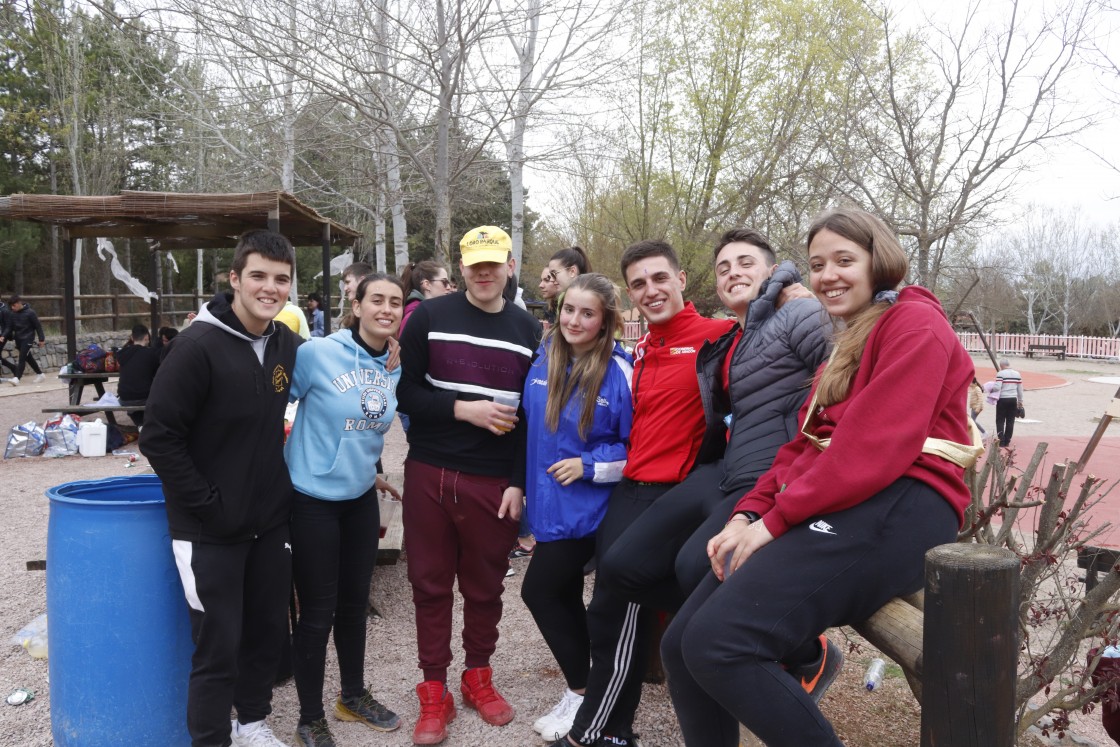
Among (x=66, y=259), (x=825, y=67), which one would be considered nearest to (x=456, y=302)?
(x=825, y=67)

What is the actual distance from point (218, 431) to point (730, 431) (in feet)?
5.78

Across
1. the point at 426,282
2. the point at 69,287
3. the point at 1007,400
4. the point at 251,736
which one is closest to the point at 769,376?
the point at 251,736

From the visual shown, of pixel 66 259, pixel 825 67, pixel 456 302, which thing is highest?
pixel 825 67

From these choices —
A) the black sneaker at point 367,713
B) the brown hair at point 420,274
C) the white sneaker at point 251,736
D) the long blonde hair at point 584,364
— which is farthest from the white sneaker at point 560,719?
the brown hair at point 420,274

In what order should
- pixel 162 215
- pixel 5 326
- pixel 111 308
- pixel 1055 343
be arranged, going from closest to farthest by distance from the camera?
pixel 162 215
pixel 5 326
pixel 111 308
pixel 1055 343

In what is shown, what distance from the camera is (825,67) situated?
34.0 ft

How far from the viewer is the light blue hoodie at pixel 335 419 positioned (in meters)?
3.02

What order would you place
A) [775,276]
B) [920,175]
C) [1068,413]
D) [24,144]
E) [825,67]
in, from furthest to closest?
[24,144] < [1068,413] < [825,67] < [920,175] < [775,276]

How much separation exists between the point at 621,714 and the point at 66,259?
10.8 metres

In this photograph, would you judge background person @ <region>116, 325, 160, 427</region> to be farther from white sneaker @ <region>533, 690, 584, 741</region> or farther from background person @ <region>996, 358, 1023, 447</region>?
background person @ <region>996, 358, 1023, 447</region>

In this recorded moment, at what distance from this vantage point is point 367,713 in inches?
130

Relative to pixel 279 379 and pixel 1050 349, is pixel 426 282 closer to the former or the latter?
pixel 279 379

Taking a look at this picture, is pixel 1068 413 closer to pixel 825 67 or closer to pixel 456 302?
pixel 825 67

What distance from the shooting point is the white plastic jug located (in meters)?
9.35
